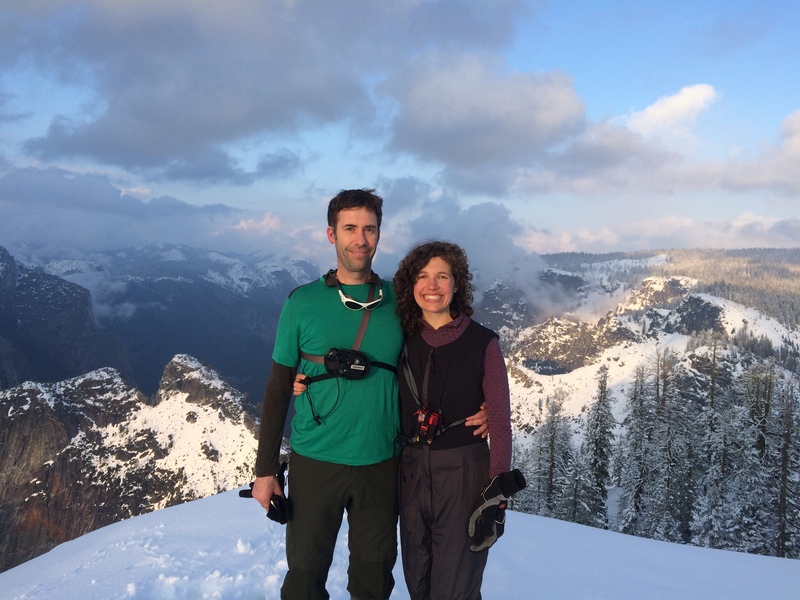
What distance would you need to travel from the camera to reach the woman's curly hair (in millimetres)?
4043

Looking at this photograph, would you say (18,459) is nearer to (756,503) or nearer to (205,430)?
(205,430)

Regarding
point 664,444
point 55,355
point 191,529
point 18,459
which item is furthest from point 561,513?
point 55,355

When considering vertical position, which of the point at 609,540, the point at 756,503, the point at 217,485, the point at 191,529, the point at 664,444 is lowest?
the point at 217,485

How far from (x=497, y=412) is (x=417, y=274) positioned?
1255mm

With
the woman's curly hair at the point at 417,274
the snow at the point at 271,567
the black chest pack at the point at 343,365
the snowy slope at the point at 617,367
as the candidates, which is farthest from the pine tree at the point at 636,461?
the snowy slope at the point at 617,367

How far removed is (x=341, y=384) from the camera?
157 inches

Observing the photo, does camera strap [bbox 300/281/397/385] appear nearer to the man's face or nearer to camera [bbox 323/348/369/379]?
camera [bbox 323/348/369/379]

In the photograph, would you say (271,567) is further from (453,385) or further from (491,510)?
(453,385)

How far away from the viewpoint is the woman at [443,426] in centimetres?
387

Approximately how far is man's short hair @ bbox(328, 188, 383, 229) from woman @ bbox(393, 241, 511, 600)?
1.70 ft

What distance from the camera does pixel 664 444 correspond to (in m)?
26.1

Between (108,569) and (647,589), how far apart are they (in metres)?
7.20

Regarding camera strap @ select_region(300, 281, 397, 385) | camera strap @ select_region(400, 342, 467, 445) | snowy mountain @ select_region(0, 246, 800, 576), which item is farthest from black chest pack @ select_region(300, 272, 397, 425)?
snowy mountain @ select_region(0, 246, 800, 576)

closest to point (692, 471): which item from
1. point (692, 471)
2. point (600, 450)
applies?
point (692, 471)
